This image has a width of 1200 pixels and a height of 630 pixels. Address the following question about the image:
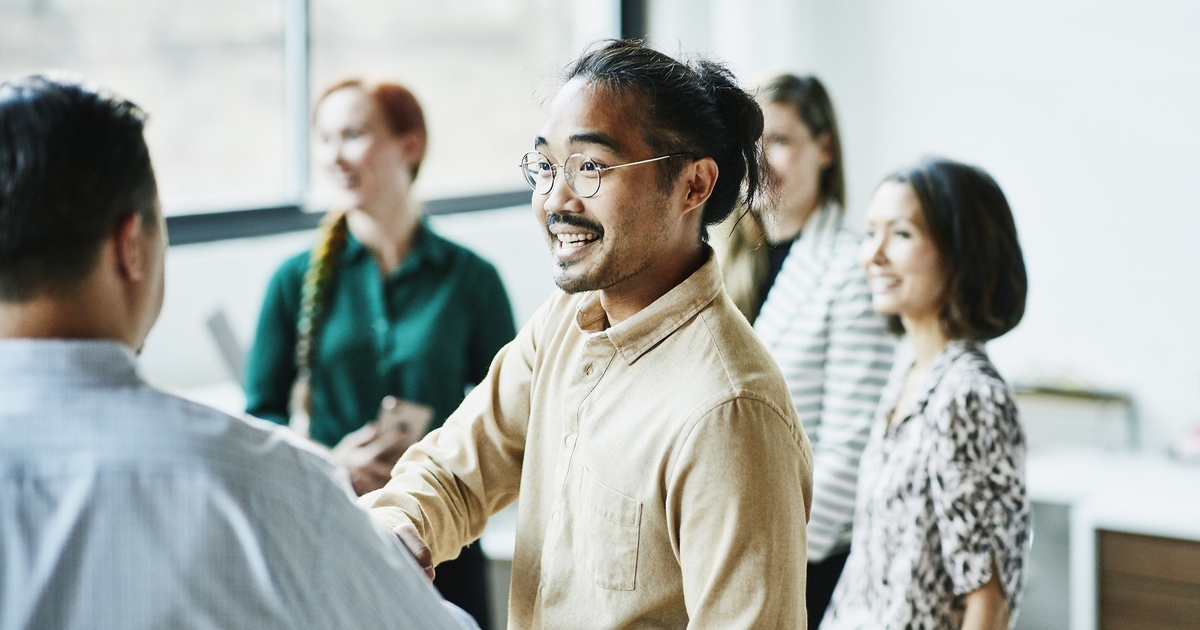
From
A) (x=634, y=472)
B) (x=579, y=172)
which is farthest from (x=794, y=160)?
(x=634, y=472)

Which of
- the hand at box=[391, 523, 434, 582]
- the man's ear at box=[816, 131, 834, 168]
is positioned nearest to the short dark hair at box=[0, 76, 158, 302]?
the hand at box=[391, 523, 434, 582]

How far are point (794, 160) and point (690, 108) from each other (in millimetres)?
1073

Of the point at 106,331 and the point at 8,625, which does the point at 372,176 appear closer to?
Answer: the point at 106,331

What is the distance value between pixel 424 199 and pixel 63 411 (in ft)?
10.2

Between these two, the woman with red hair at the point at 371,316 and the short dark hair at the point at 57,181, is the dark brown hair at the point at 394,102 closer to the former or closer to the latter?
the woman with red hair at the point at 371,316

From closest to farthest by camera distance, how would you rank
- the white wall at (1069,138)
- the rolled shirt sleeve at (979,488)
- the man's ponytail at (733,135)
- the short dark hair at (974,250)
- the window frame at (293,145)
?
the man's ponytail at (733,135), the rolled shirt sleeve at (979,488), the short dark hair at (974,250), the window frame at (293,145), the white wall at (1069,138)

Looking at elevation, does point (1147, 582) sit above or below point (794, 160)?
below

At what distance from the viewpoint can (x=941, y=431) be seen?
1.70m

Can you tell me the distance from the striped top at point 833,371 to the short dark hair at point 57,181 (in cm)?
135

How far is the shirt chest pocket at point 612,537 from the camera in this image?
3.62 ft

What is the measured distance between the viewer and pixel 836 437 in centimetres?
195

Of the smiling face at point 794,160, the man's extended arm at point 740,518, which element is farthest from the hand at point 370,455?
the man's extended arm at point 740,518

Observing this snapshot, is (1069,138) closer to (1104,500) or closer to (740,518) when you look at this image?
(1104,500)

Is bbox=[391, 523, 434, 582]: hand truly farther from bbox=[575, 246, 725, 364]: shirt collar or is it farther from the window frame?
the window frame
